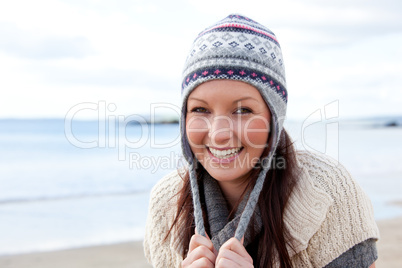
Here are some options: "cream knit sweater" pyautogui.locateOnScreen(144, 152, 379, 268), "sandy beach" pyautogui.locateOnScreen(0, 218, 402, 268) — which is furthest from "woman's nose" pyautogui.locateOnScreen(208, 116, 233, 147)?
"sandy beach" pyautogui.locateOnScreen(0, 218, 402, 268)

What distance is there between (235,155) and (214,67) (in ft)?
1.44

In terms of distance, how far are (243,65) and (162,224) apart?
1.08 meters

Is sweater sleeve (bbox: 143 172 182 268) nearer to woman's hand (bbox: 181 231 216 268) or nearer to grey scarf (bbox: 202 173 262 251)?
grey scarf (bbox: 202 173 262 251)

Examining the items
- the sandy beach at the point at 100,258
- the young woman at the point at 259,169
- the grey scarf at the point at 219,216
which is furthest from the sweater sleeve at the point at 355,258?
the sandy beach at the point at 100,258

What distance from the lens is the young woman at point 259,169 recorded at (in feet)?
6.46

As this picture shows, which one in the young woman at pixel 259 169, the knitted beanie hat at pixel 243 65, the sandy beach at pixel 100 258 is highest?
the knitted beanie hat at pixel 243 65

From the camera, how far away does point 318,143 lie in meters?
9.70

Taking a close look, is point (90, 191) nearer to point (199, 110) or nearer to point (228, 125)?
point (199, 110)

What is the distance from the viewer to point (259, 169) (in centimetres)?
216

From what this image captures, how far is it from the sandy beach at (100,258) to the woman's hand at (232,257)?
11.9 feet

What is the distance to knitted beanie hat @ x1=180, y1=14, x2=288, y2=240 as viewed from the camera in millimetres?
1957

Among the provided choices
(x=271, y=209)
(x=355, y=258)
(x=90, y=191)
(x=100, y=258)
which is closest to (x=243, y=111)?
(x=271, y=209)

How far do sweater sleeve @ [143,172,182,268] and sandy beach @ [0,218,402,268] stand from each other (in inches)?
109

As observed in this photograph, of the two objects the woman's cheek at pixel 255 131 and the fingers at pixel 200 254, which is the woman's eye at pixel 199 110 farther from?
the fingers at pixel 200 254
